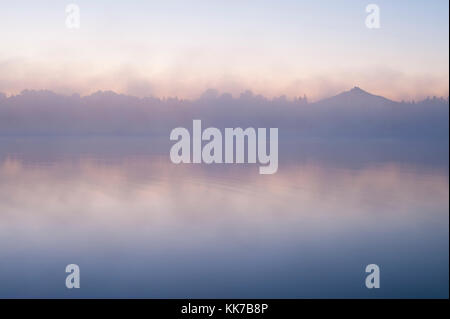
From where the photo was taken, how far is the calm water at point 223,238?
7.25 meters

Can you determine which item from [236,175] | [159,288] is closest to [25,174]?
[236,175]

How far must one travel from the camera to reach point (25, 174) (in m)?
18.9

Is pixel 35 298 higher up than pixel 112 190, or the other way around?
pixel 112 190

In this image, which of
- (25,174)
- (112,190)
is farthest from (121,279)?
(25,174)

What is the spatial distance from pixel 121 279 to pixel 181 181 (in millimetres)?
10264

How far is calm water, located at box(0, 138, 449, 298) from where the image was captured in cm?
725

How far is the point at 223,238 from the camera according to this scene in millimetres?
9562

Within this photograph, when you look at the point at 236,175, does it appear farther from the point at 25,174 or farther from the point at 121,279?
the point at 121,279
